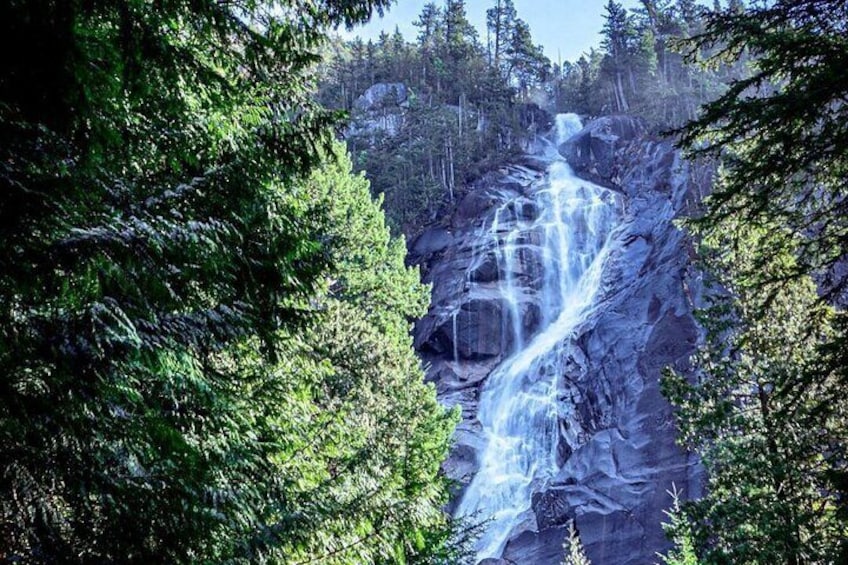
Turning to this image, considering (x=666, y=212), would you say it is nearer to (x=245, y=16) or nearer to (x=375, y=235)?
(x=375, y=235)

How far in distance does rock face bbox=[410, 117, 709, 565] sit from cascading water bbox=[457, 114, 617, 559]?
472 millimetres

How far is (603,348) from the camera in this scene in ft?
101

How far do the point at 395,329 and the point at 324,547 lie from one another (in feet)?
42.7

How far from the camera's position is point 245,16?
520 centimetres

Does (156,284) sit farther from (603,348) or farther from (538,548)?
(603,348)

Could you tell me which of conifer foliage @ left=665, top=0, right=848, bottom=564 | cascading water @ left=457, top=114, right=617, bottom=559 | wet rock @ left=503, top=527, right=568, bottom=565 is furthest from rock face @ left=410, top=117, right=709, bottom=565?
conifer foliage @ left=665, top=0, right=848, bottom=564

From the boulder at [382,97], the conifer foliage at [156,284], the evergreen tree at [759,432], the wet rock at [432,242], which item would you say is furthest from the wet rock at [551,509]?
the boulder at [382,97]

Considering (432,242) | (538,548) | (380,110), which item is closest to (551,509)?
(538,548)

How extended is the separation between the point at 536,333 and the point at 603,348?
19.5 feet

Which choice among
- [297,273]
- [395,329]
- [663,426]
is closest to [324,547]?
[297,273]

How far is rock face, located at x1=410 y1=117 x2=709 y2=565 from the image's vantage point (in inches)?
899

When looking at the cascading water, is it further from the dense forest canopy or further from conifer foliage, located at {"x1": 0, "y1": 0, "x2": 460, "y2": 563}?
conifer foliage, located at {"x1": 0, "y1": 0, "x2": 460, "y2": 563}

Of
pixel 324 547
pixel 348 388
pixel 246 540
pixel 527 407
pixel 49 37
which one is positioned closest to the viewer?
pixel 49 37

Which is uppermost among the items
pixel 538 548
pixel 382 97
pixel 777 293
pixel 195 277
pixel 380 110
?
pixel 382 97
